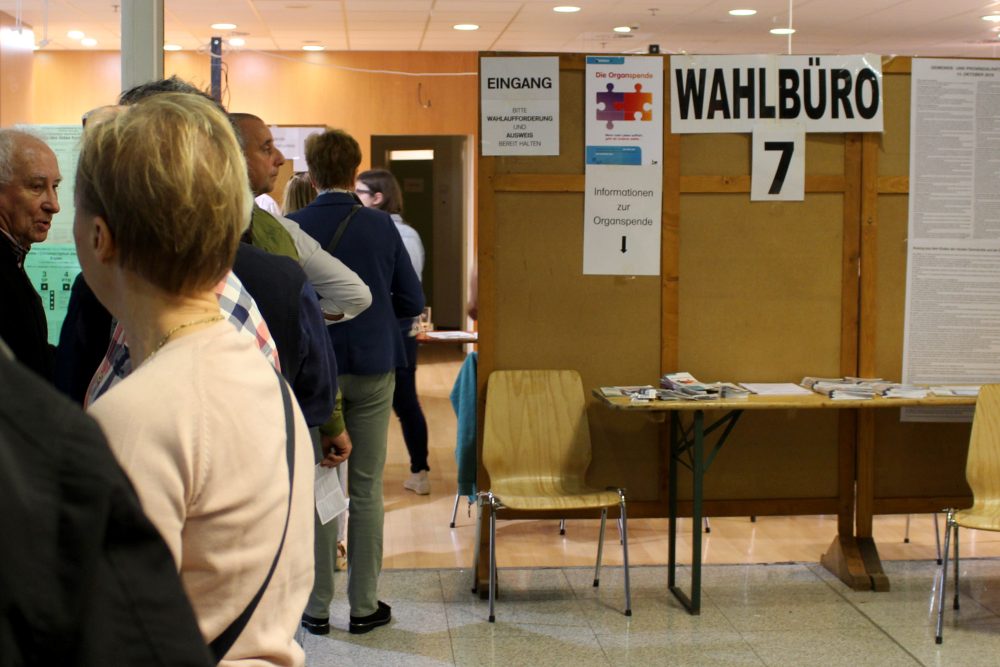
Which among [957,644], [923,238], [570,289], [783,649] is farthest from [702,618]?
[923,238]

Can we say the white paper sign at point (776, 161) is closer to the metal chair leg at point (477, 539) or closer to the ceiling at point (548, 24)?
the metal chair leg at point (477, 539)

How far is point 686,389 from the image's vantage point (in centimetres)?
430

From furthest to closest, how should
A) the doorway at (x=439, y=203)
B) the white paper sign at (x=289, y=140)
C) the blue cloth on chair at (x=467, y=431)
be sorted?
the doorway at (x=439, y=203), the white paper sign at (x=289, y=140), the blue cloth on chair at (x=467, y=431)

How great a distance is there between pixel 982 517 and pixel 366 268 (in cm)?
234

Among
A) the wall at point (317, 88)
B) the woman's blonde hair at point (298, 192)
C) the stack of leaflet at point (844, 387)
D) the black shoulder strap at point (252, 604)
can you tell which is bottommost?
the stack of leaflet at point (844, 387)

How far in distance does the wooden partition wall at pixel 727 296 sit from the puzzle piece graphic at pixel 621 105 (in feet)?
0.23

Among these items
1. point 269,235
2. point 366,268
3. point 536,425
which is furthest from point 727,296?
point 269,235

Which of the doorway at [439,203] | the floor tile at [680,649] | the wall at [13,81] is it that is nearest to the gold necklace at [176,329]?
the floor tile at [680,649]

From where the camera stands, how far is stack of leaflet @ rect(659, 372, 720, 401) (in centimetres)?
424

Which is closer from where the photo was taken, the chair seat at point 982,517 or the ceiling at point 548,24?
the chair seat at point 982,517

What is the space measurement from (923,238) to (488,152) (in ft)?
5.86

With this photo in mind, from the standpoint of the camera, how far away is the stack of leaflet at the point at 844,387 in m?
4.33

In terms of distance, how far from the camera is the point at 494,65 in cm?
445

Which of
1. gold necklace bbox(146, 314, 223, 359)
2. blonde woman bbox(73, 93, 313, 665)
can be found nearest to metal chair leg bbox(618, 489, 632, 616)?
blonde woman bbox(73, 93, 313, 665)
